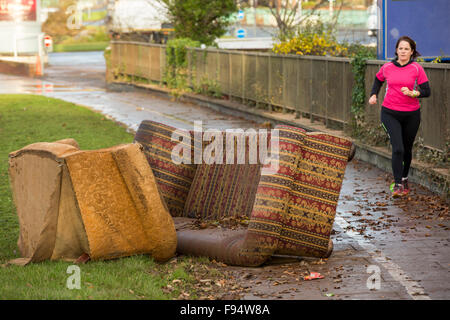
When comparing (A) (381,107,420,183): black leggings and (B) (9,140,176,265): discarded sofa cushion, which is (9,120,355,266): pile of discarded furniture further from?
(A) (381,107,420,183): black leggings

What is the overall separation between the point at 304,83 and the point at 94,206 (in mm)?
11175

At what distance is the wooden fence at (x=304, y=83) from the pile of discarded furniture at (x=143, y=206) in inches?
167

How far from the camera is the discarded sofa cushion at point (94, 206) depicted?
22.1ft

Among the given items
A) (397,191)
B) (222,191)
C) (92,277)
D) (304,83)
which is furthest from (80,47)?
(92,277)

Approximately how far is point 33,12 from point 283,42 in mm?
25095

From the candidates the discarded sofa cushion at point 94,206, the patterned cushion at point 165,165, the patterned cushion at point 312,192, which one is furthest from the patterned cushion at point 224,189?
the discarded sofa cushion at point 94,206

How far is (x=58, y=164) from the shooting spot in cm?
668

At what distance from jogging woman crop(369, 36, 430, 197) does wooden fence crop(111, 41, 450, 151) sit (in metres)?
0.84

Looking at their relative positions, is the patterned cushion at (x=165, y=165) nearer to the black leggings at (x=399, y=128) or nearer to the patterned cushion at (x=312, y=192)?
the patterned cushion at (x=312, y=192)

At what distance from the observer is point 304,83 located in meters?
17.4

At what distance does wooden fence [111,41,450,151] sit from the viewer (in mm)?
11180

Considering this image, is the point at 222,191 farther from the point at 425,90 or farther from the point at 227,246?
the point at 425,90

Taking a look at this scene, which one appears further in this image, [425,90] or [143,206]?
[425,90]
